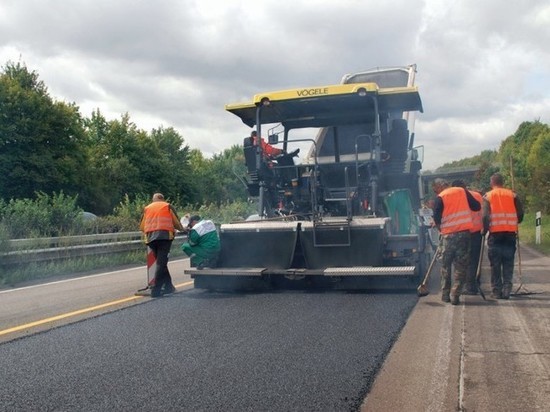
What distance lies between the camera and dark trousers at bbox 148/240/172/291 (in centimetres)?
871

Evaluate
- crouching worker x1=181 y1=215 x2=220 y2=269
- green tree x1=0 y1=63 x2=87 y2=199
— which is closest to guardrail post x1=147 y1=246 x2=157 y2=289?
crouching worker x1=181 y1=215 x2=220 y2=269

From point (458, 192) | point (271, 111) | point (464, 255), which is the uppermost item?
point (271, 111)

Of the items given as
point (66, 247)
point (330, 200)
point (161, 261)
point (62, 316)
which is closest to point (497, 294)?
point (330, 200)

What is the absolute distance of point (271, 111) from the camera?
9.67 m

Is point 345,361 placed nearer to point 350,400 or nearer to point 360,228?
point 350,400

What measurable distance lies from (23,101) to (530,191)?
113ft

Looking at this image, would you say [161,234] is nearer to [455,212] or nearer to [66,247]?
[455,212]

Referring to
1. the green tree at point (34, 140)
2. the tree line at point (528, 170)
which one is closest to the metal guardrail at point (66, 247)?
the tree line at point (528, 170)

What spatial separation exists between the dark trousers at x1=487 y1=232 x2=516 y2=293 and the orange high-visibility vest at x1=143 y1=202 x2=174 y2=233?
445 cm

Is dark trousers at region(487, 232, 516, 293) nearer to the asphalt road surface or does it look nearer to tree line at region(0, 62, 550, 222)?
the asphalt road surface

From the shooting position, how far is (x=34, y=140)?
41906mm

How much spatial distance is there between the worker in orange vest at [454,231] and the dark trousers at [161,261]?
375 cm

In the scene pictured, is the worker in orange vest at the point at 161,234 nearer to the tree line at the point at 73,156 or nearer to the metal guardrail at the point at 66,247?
the metal guardrail at the point at 66,247

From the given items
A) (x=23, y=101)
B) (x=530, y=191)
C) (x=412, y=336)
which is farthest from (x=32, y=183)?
(x=412, y=336)
